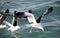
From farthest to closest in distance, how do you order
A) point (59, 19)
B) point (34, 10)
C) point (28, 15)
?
point (34, 10) → point (59, 19) → point (28, 15)

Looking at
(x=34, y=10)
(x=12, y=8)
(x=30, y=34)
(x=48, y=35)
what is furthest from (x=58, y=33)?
(x=12, y=8)

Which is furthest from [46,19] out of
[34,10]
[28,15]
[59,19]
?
[28,15]

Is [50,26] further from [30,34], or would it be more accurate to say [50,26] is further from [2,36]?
[2,36]

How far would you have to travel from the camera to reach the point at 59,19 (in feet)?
23.6

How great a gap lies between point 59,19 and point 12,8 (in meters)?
1.89

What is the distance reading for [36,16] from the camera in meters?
7.29

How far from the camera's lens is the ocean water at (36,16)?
620 centimetres

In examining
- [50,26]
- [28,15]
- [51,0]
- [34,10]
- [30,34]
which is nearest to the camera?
[28,15]

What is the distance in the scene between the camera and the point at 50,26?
6742 millimetres

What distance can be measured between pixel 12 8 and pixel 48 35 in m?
2.44

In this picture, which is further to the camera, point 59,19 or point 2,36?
point 59,19

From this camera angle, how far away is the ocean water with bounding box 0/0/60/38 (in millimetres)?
6199

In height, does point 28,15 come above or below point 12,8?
above

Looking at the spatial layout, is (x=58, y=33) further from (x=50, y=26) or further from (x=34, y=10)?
(x=34, y=10)
